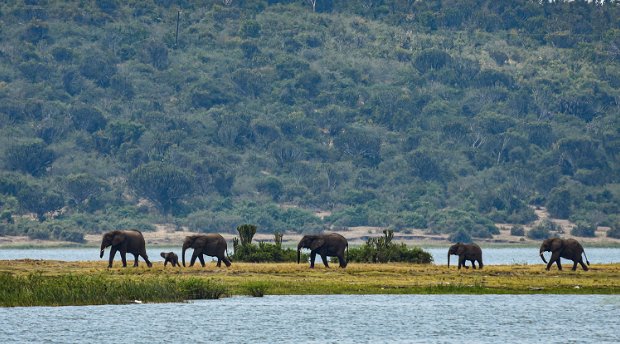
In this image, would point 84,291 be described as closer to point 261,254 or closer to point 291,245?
point 261,254

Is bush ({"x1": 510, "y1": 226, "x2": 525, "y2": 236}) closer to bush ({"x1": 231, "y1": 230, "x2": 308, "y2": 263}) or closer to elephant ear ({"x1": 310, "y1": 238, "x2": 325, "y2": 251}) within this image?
bush ({"x1": 231, "y1": 230, "x2": 308, "y2": 263})

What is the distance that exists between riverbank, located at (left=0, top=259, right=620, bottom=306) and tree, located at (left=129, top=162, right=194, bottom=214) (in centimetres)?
12388

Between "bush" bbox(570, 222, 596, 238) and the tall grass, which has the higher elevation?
"bush" bbox(570, 222, 596, 238)

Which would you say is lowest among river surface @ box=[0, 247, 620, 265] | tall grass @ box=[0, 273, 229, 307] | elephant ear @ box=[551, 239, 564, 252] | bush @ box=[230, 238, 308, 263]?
tall grass @ box=[0, 273, 229, 307]

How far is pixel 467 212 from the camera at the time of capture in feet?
632

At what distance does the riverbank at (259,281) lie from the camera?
52906 mm

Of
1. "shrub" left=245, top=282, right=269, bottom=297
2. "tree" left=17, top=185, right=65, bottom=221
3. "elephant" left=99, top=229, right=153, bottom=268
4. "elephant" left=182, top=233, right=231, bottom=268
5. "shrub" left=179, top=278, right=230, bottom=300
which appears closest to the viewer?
"shrub" left=179, top=278, right=230, bottom=300

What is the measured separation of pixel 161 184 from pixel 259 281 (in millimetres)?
136357

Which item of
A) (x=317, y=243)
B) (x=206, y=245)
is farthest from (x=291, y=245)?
(x=317, y=243)

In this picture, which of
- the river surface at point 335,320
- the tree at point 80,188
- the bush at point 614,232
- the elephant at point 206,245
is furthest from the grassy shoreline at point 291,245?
the river surface at point 335,320

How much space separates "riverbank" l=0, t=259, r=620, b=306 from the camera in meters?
52.9

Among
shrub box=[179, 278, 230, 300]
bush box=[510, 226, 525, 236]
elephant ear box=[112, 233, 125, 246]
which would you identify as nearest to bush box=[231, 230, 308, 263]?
elephant ear box=[112, 233, 125, 246]

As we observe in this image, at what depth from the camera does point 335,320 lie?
51.7 meters

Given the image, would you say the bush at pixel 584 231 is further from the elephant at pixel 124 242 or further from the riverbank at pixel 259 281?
the elephant at pixel 124 242
